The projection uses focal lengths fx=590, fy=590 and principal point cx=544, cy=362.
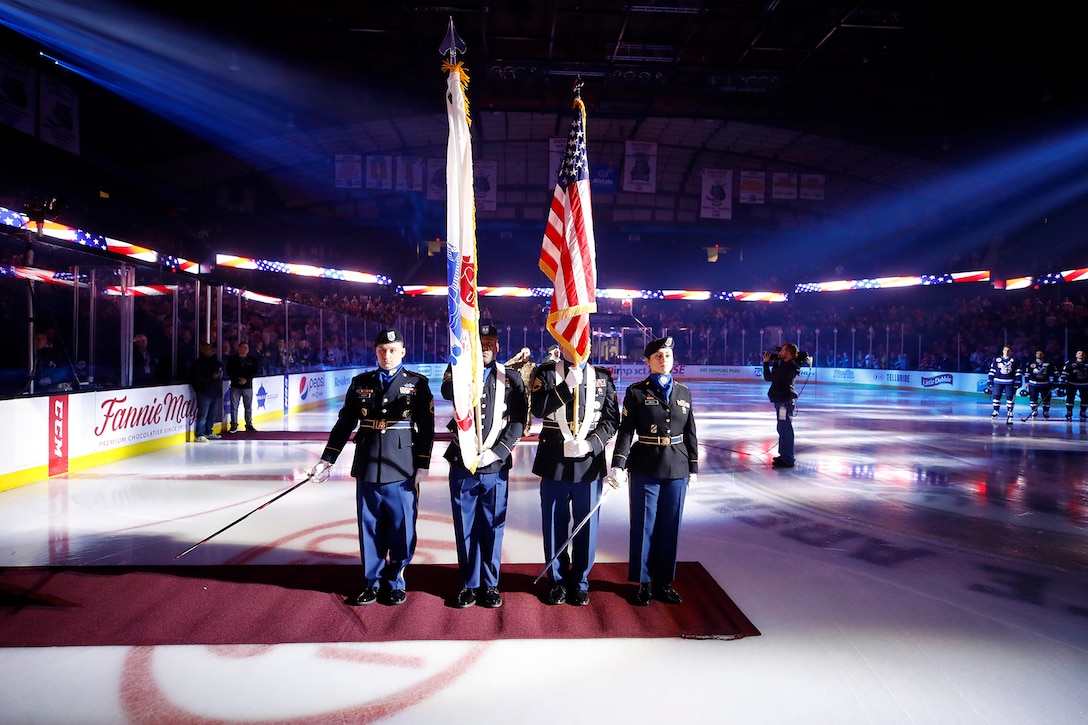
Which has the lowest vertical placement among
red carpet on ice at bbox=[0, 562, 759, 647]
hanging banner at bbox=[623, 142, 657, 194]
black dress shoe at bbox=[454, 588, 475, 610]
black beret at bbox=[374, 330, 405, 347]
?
red carpet on ice at bbox=[0, 562, 759, 647]

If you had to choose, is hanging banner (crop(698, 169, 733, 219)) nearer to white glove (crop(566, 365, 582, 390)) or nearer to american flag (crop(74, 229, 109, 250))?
american flag (crop(74, 229, 109, 250))

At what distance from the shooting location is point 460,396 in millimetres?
3910

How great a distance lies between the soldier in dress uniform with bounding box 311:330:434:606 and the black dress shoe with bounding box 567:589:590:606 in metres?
1.18

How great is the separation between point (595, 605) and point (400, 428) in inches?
72.7

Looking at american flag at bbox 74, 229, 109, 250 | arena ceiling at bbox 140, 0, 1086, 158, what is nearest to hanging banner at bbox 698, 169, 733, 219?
arena ceiling at bbox 140, 0, 1086, 158

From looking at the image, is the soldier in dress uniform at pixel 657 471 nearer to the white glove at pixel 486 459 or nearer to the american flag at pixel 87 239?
the white glove at pixel 486 459

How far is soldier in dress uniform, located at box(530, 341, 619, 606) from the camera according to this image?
407cm

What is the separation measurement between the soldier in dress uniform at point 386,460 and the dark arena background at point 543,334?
364 mm

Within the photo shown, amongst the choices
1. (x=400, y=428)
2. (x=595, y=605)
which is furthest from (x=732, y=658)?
(x=400, y=428)

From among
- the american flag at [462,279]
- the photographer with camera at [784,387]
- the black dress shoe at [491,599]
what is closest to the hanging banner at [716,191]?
the photographer with camera at [784,387]

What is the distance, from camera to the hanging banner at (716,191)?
21.7m

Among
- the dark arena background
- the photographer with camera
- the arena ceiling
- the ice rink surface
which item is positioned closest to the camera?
the ice rink surface

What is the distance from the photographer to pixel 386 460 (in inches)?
159

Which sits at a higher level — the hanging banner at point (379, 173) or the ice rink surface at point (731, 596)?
the hanging banner at point (379, 173)
